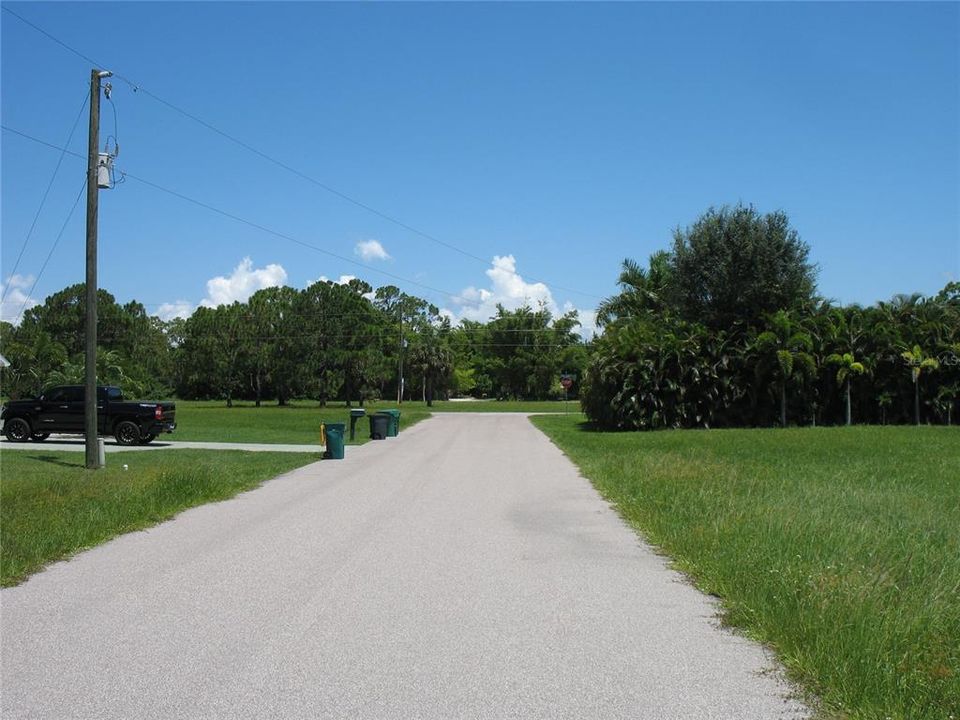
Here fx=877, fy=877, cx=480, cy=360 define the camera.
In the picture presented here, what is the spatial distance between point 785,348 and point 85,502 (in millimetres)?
32866

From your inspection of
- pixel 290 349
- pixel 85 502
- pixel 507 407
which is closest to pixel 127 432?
→ pixel 85 502

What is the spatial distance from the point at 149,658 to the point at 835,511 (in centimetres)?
889

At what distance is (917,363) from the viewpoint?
39.4 metres

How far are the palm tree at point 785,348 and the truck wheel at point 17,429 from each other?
1161 inches

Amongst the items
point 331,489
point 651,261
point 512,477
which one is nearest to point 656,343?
point 651,261

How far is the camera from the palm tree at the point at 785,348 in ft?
127

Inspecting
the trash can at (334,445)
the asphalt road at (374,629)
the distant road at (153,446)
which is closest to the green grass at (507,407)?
the distant road at (153,446)

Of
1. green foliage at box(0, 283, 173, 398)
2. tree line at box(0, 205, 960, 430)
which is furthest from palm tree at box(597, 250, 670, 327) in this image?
green foliage at box(0, 283, 173, 398)

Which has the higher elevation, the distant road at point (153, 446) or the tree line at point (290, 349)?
the tree line at point (290, 349)

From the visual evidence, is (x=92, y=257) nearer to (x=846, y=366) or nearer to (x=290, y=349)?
(x=846, y=366)

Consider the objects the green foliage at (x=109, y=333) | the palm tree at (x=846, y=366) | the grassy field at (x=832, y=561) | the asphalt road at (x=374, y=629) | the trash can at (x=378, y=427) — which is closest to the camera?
the asphalt road at (x=374, y=629)

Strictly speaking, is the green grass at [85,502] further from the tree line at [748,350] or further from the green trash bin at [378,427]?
the tree line at [748,350]

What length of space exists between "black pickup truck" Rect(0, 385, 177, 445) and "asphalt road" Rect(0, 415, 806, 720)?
18.3 metres

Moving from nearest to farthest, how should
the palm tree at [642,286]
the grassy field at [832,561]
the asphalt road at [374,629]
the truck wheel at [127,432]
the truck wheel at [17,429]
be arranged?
the asphalt road at [374,629] → the grassy field at [832,561] → the truck wheel at [127,432] → the truck wheel at [17,429] → the palm tree at [642,286]
